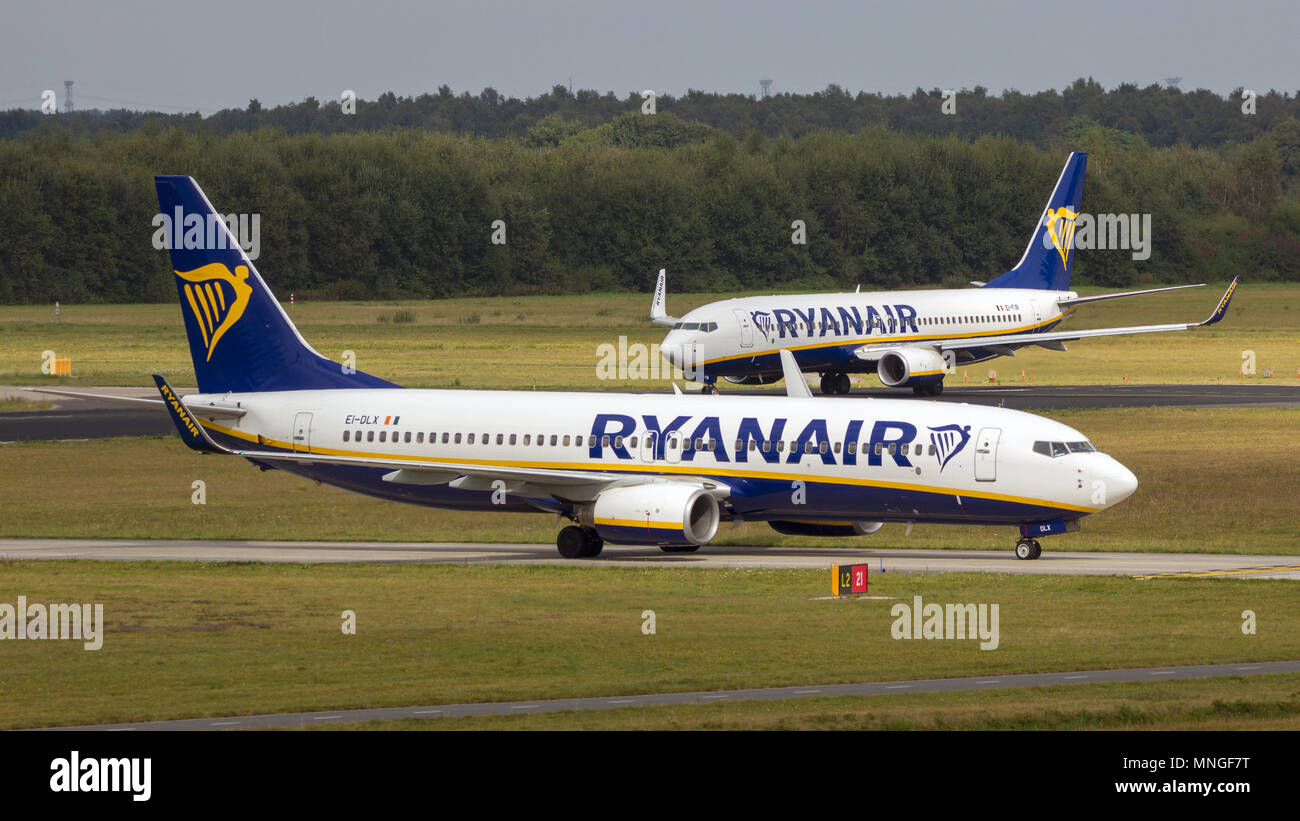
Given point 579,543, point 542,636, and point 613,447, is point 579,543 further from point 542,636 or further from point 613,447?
point 542,636

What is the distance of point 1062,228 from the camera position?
10756 cm

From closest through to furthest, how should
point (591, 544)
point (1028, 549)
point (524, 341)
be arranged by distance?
Result: point (1028, 549)
point (591, 544)
point (524, 341)

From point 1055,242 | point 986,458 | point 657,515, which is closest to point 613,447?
point 657,515

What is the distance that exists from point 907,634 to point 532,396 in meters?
20.9

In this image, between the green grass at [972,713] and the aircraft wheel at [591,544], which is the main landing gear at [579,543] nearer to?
the aircraft wheel at [591,544]

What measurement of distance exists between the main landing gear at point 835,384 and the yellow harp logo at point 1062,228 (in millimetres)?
17418

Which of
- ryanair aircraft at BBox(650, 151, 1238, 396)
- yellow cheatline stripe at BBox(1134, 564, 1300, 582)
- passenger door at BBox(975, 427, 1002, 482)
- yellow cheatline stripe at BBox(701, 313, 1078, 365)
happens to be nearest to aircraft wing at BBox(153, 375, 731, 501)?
passenger door at BBox(975, 427, 1002, 482)

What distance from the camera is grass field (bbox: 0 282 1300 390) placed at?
4446 inches

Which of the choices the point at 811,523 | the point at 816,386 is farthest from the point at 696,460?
the point at 816,386

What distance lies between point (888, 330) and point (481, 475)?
50057 millimetres

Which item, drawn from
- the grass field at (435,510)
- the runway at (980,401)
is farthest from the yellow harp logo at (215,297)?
the runway at (980,401)

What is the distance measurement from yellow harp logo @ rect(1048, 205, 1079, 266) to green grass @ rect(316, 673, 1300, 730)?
8026 centimetres

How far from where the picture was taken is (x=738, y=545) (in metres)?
53.5

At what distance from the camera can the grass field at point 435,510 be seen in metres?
55.0
